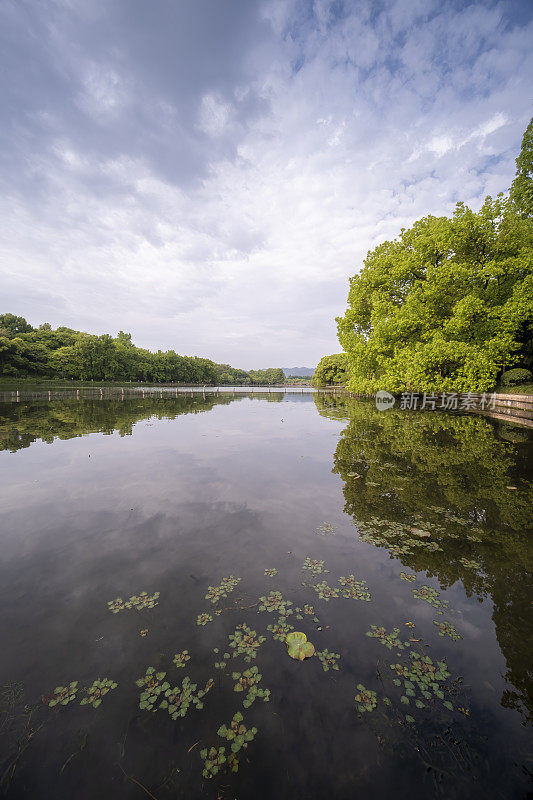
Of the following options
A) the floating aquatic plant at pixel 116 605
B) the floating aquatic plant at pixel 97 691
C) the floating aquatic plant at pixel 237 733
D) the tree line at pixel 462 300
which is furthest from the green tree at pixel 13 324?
the floating aquatic plant at pixel 237 733

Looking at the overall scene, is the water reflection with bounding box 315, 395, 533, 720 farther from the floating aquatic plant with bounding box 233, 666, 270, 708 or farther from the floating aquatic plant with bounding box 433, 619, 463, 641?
the floating aquatic plant with bounding box 233, 666, 270, 708

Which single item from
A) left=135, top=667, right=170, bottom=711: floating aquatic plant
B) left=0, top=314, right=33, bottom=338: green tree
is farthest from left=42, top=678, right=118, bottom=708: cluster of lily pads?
left=0, top=314, right=33, bottom=338: green tree

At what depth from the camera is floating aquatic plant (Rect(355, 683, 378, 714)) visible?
248cm

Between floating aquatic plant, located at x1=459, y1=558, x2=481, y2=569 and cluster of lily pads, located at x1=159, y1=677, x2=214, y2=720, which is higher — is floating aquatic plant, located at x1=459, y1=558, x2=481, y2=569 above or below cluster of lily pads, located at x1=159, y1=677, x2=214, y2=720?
below

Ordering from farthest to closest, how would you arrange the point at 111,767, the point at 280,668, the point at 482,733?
the point at 280,668, the point at 482,733, the point at 111,767

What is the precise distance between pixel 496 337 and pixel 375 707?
2420cm

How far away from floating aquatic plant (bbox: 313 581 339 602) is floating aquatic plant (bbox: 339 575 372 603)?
0.42 feet

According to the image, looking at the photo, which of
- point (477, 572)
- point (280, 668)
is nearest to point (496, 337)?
point (477, 572)

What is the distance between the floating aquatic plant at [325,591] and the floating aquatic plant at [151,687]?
6.56ft

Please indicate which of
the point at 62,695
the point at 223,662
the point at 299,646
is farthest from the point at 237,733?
the point at 62,695

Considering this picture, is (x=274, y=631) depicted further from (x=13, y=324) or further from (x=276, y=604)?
(x=13, y=324)

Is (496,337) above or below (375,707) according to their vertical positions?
above

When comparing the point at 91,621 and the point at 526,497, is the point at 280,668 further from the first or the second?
the point at 526,497

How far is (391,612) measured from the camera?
355 cm
